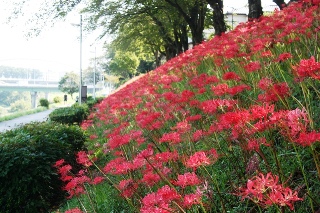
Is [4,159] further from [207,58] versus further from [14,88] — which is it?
[14,88]

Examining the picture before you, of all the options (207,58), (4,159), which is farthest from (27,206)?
(207,58)

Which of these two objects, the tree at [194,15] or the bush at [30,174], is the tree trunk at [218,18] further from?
the bush at [30,174]

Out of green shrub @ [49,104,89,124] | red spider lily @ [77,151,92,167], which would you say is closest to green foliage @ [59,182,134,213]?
red spider lily @ [77,151,92,167]

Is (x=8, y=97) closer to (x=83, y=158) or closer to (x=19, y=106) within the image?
(x=19, y=106)

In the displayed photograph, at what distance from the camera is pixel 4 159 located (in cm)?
489

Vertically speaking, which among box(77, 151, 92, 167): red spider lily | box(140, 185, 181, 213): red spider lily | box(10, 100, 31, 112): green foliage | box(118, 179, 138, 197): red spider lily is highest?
box(140, 185, 181, 213): red spider lily

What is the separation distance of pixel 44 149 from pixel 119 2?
1547 cm

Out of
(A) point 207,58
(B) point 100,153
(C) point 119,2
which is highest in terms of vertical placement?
(C) point 119,2

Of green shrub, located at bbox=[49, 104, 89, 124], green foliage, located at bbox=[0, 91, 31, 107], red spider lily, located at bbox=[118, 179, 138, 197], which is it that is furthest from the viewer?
green foliage, located at bbox=[0, 91, 31, 107]

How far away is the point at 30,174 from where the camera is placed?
197 inches

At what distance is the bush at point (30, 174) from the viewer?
4.83 metres

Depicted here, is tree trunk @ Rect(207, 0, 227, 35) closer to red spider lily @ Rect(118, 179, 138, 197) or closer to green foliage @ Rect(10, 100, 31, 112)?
red spider lily @ Rect(118, 179, 138, 197)

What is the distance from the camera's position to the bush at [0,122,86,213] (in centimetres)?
483

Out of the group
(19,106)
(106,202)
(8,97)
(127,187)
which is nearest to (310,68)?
(127,187)
